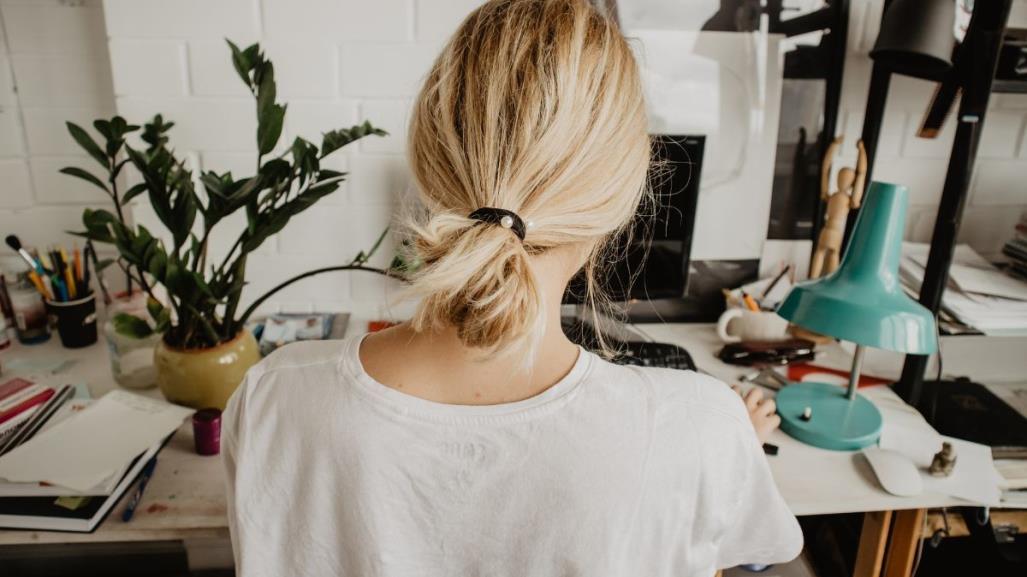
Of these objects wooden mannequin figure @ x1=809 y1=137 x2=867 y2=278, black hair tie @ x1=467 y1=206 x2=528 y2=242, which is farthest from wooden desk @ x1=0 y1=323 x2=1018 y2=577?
black hair tie @ x1=467 y1=206 x2=528 y2=242

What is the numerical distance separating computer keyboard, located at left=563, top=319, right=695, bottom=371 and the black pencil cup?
3.19 feet

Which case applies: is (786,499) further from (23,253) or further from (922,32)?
(23,253)

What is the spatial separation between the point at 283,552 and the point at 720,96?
1.21 metres

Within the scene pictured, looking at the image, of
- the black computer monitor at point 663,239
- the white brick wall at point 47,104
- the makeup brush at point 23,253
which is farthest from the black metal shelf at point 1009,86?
the makeup brush at point 23,253

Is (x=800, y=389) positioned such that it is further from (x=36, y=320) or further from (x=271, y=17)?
(x=36, y=320)

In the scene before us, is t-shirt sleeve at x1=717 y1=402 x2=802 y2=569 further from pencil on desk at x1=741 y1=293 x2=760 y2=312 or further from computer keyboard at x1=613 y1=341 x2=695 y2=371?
pencil on desk at x1=741 y1=293 x2=760 y2=312

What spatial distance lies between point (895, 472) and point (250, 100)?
51.5 inches

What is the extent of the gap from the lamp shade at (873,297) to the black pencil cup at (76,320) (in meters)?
1.35

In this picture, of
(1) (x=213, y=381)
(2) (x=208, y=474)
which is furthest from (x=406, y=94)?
(2) (x=208, y=474)

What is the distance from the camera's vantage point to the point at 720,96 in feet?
4.60

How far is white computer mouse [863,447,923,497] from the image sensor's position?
3.14ft

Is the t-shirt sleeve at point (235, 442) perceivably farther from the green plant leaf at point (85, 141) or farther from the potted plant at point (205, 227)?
the green plant leaf at point (85, 141)

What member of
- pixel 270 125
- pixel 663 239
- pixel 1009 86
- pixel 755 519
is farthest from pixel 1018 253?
pixel 270 125

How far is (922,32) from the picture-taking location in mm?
1126
